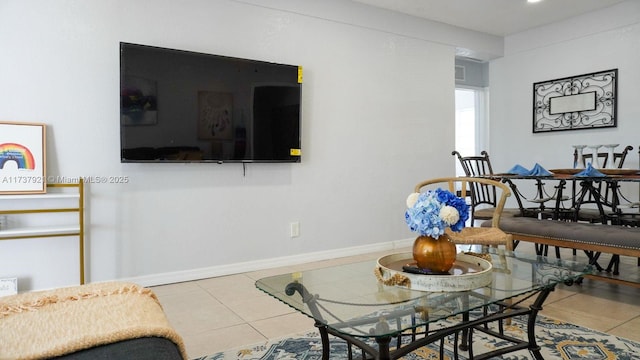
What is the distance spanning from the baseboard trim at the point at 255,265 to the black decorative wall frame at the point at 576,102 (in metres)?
2.36

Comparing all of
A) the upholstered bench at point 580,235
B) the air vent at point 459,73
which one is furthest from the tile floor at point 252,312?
the air vent at point 459,73

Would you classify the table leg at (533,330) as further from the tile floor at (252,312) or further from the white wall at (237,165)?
the white wall at (237,165)

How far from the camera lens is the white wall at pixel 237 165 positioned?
2.95 m

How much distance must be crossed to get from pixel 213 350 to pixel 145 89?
6.33 ft

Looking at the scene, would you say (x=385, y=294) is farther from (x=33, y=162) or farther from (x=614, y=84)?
(x=614, y=84)

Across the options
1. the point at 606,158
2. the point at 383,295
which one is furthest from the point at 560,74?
the point at 383,295

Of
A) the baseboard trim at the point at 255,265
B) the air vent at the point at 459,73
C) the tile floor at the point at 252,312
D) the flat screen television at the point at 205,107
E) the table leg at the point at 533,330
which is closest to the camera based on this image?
the table leg at the point at 533,330

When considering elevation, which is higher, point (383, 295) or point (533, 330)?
point (383, 295)

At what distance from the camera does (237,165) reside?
3.66m

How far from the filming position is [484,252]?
2.11 metres

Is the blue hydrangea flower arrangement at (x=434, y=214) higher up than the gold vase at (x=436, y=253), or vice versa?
the blue hydrangea flower arrangement at (x=434, y=214)

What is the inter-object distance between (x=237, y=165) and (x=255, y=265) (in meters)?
0.87

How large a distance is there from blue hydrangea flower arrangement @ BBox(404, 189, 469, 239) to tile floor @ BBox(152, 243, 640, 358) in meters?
1.16

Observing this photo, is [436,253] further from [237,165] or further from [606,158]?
[606,158]
